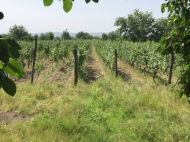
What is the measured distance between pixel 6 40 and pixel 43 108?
4.80 metres

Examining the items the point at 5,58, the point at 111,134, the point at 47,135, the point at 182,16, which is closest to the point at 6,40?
the point at 5,58

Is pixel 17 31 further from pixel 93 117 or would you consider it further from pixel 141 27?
pixel 93 117

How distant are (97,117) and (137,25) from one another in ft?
131

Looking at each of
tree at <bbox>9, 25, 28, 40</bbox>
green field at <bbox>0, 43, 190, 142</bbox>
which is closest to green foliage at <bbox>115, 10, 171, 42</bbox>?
tree at <bbox>9, 25, 28, 40</bbox>

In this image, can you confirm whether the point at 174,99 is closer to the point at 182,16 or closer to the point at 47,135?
the point at 47,135

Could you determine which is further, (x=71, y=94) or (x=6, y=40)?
(x=71, y=94)

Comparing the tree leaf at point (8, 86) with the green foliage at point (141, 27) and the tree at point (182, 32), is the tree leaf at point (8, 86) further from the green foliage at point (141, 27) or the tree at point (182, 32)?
the green foliage at point (141, 27)

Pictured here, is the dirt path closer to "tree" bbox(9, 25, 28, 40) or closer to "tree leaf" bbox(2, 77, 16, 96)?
"tree leaf" bbox(2, 77, 16, 96)

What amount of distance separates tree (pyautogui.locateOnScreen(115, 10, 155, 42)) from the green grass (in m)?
36.9

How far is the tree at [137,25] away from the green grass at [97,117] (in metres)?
36.9

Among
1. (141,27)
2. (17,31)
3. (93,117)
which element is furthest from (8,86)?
(17,31)

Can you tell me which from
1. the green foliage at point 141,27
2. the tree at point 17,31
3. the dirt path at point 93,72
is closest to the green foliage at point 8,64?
the dirt path at point 93,72

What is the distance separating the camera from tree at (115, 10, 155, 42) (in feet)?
135

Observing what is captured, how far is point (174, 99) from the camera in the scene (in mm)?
5527
